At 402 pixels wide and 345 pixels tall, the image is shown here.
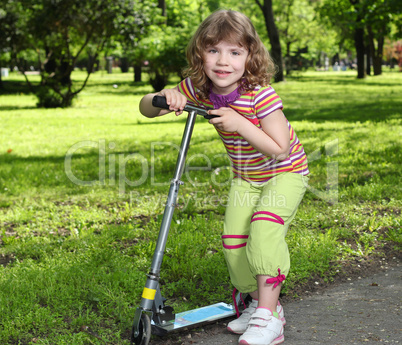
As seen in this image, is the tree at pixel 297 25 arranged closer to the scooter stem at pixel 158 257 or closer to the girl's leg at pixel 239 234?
the girl's leg at pixel 239 234

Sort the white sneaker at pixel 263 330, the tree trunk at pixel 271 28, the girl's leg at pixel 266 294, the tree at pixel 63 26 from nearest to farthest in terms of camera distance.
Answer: the white sneaker at pixel 263 330 → the girl's leg at pixel 266 294 → the tree at pixel 63 26 → the tree trunk at pixel 271 28

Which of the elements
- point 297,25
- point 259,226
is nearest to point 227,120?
point 259,226

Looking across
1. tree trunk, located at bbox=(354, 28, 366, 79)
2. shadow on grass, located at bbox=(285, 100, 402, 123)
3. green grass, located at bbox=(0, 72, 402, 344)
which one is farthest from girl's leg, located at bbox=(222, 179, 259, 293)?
tree trunk, located at bbox=(354, 28, 366, 79)

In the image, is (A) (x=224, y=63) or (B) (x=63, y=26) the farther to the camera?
(B) (x=63, y=26)

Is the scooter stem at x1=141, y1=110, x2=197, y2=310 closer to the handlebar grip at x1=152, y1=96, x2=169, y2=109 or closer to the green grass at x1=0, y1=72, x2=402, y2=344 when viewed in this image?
the handlebar grip at x1=152, y1=96, x2=169, y2=109

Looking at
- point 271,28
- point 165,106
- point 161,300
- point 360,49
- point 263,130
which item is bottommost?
point 161,300

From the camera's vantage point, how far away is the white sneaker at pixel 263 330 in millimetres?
2643

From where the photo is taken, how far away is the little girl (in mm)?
2682

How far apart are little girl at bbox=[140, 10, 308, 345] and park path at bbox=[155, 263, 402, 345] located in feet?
0.39

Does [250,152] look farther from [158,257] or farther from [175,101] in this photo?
[158,257]

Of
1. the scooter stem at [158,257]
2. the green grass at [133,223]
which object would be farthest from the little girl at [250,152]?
the green grass at [133,223]

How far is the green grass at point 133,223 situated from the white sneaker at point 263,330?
1.97 feet

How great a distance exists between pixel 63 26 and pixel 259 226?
15.4 metres

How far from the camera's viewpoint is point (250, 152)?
9.51 ft
